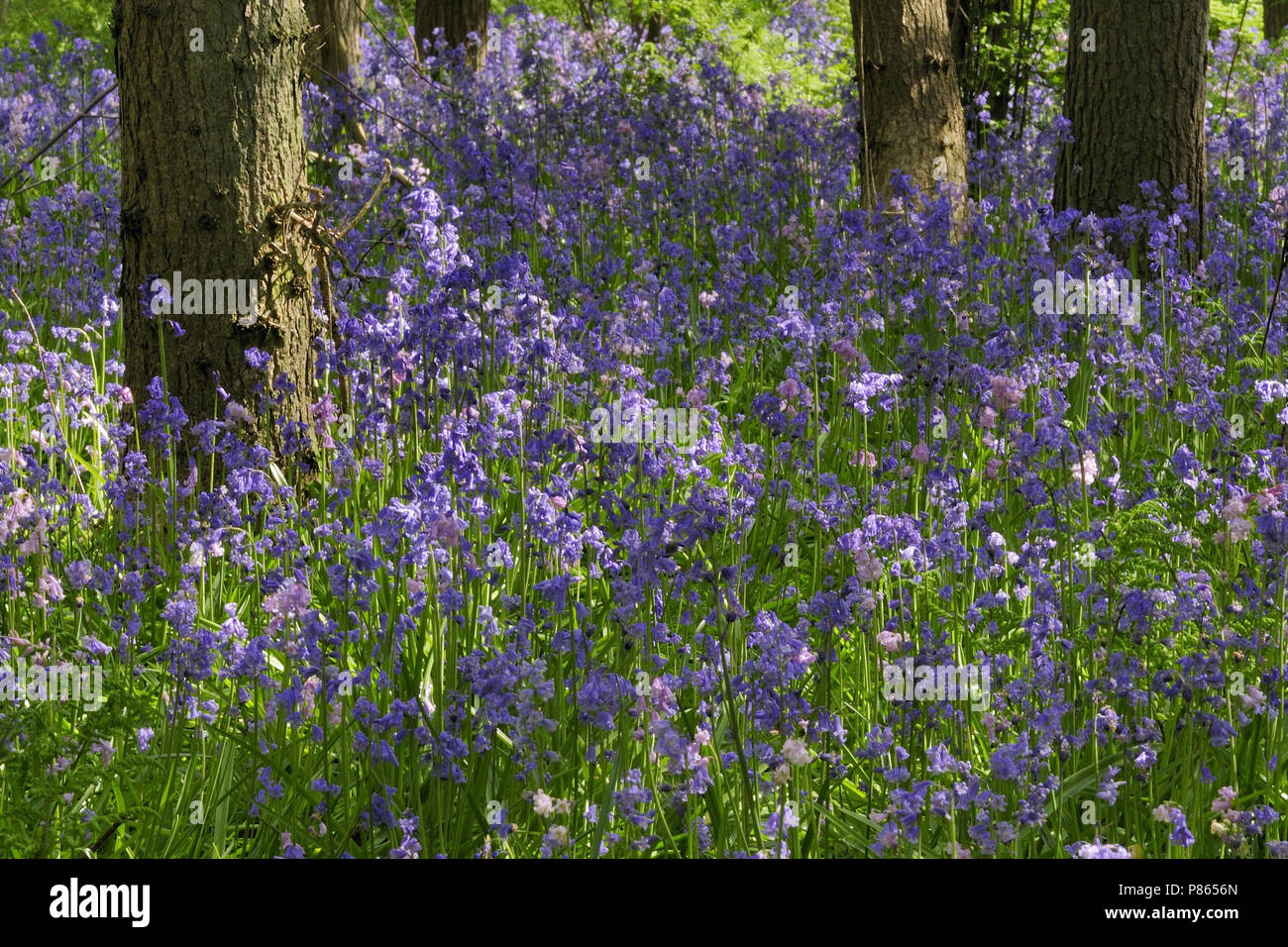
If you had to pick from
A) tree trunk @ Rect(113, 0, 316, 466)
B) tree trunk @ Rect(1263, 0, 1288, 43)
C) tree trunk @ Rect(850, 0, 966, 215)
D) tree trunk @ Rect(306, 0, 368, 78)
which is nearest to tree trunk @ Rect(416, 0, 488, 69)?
tree trunk @ Rect(306, 0, 368, 78)

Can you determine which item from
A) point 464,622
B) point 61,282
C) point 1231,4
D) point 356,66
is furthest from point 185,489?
point 1231,4

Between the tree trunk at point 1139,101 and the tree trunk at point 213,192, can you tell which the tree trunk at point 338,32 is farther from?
the tree trunk at point 1139,101

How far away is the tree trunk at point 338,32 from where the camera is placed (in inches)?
319

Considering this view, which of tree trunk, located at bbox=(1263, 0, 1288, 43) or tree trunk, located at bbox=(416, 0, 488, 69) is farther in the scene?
tree trunk, located at bbox=(1263, 0, 1288, 43)

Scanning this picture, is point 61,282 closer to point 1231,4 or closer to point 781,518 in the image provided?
point 781,518

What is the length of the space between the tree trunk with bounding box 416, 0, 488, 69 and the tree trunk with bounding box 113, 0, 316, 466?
6.30 meters

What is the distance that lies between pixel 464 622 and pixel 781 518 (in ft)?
3.85

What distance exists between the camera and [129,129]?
3855 mm

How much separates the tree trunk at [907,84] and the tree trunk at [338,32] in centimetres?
332

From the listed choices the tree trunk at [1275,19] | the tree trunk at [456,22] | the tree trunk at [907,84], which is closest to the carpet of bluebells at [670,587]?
the tree trunk at [907,84]

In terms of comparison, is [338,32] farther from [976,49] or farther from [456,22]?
[976,49]

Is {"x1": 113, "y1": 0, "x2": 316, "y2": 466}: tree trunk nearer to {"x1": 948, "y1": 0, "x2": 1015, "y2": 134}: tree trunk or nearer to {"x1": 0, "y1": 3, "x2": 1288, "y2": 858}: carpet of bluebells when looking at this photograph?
{"x1": 0, "y1": 3, "x2": 1288, "y2": 858}: carpet of bluebells

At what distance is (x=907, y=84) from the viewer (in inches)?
235

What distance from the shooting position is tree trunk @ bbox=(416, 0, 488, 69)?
391 inches
